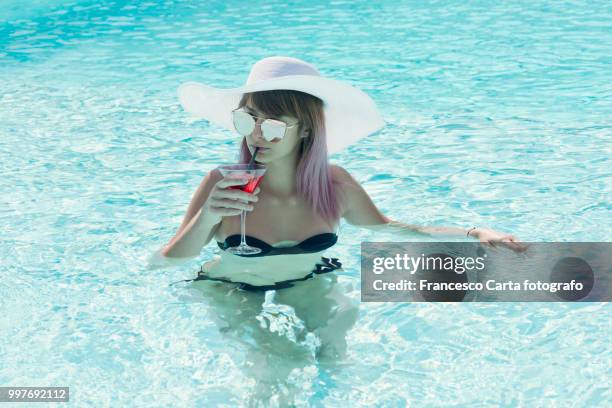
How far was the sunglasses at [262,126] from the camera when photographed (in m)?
3.50

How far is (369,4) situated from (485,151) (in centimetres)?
666

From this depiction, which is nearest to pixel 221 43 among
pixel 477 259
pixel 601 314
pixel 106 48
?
pixel 106 48

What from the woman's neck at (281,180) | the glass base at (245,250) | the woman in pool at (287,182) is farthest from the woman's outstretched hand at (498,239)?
the glass base at (245,250)

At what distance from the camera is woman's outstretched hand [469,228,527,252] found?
357 centimetres

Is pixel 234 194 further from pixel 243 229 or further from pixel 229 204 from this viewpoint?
pixel 243 229

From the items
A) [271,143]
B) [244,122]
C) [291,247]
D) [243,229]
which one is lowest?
[291,247]

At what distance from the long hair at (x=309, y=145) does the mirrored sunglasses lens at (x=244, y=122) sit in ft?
0.61

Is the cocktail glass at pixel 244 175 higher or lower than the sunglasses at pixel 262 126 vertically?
lower

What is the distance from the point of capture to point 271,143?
3.62m

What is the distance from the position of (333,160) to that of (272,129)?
3.27 metres

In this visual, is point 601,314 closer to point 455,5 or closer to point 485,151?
point 485,151

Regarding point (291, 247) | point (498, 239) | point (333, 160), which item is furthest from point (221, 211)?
point (333, 160)

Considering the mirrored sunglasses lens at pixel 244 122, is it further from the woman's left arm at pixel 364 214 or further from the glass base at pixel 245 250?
the woman's left arm at pixel 364 214

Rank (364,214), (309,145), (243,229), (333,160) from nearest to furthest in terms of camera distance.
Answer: (243,229)
(309,145)
(364,214)
(333,160)
